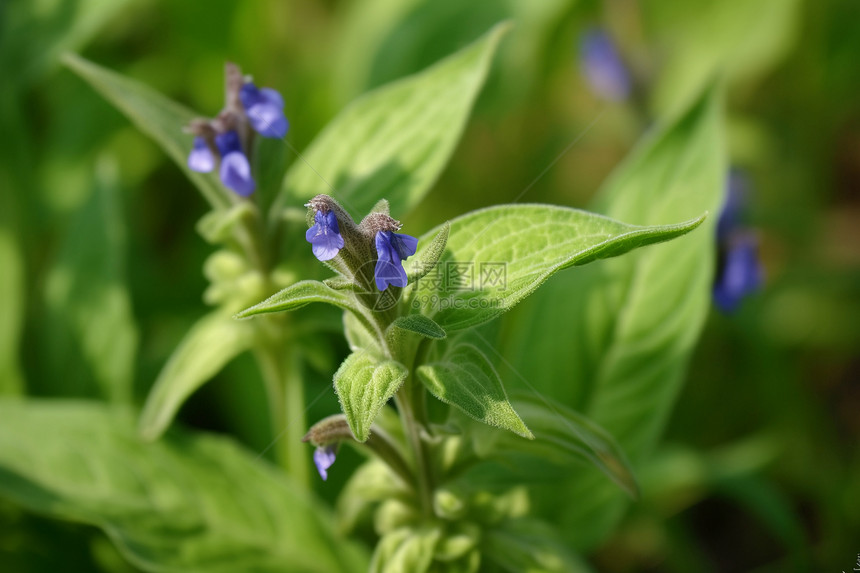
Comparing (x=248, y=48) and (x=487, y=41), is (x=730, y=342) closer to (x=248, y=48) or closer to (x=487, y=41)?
(x=487, y=41)

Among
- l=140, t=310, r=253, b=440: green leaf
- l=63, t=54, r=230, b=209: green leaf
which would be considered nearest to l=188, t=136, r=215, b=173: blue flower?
l=63, t=54, r=230, b=209: green leaf

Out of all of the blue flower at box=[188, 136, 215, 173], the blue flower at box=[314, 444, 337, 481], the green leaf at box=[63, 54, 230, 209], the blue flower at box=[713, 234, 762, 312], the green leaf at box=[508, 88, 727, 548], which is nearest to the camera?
the blue flower at box=[314, 444, 337, 481]

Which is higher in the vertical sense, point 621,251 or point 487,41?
point 487,41

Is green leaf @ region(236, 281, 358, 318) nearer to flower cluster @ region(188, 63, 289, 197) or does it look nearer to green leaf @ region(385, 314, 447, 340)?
green leaf @ region(385, 314, 447, 340)

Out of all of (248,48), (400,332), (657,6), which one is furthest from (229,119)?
(657,6)

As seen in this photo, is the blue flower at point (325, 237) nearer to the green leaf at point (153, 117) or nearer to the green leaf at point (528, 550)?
the green leaf at point (153, 117)

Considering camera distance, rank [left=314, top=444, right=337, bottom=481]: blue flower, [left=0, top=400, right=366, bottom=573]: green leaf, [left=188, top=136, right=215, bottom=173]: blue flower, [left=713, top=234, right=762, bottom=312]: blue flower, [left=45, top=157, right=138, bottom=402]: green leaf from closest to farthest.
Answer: [left=314, top=444, right=337, bottom=481]: blue flower, [left=188, top=136, right=215, bottom=173]: blue flower, [left=0, top=400, right=366, bottom=573]: green leaf, [left=713, top=234, right=762, bottom=312]: blue flower, [left=45, top=157, right=138, bottom=402]: green leaf

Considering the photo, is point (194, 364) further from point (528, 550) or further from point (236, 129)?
point (528, 550)

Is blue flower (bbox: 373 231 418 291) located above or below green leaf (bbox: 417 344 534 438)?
above

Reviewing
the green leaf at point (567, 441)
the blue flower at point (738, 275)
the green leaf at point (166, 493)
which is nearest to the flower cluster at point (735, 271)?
the blue flower at point (738, 275)
